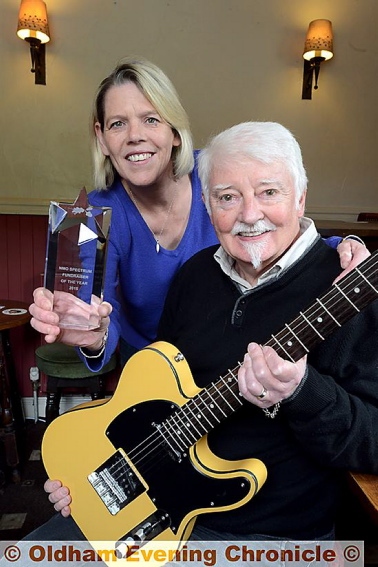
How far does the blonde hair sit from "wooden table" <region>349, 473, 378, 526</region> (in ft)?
3.40

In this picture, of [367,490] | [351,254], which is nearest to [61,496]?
[367,490]

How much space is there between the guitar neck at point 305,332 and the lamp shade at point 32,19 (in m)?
2.66

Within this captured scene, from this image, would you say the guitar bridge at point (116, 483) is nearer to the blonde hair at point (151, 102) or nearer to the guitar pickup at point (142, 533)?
the guitar pickup at point (142, 533)

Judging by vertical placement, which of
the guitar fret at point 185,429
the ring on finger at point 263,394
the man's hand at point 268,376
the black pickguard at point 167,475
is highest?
the man's hand at point 268,376

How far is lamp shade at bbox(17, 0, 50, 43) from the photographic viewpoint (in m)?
2.87

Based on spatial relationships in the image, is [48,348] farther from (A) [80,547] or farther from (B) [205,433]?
(B) [205,433]

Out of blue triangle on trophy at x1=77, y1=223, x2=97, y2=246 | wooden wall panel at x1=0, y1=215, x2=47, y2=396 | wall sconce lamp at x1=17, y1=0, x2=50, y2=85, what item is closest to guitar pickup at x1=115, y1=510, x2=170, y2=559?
blue triangle on trophy at x1=77, y1=223, x2=97, y2=246

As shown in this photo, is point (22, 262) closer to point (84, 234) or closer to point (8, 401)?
point (8, 401)

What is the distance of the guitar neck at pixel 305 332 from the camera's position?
35.4 inches

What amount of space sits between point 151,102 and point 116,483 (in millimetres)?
1040

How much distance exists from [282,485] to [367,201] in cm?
274

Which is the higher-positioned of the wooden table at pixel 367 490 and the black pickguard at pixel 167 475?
the wooden table at pixel 367 490

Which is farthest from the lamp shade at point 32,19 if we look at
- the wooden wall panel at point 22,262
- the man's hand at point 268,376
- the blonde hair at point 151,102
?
the man's hand at point 268,376

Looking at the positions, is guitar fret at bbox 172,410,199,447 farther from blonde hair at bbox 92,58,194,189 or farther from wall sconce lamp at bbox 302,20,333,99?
wall sconce lamp at bbox 302,20,333,99
